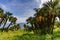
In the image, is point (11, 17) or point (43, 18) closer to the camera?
point (43, 18)

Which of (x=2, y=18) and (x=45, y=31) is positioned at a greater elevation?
(x=2, y=18)

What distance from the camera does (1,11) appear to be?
74.6 meters

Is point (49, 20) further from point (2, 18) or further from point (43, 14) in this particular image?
point (2, 18)

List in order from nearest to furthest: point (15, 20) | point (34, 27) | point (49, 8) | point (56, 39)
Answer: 1. point (56, 39)
2. point (49, 8)
3. point (34, 27)
4. point (15, 20)

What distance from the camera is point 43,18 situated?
52.3 m

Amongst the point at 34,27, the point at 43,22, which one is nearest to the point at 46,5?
the point at 43,22

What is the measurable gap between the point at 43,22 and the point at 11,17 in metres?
24.3

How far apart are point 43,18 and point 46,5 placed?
11.4 ft

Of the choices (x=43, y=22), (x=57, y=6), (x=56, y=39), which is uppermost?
(x=57, y=6)

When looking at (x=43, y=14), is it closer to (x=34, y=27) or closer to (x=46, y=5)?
(x=46, y=5)

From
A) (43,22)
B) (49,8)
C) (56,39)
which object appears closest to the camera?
(56,39)

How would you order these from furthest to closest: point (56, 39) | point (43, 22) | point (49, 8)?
point (43, 22), point (49, 8), point (56, 39)

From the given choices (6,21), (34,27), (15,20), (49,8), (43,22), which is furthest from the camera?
(15,20)

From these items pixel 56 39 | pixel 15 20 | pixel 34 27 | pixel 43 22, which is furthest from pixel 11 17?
pixel 56 39
